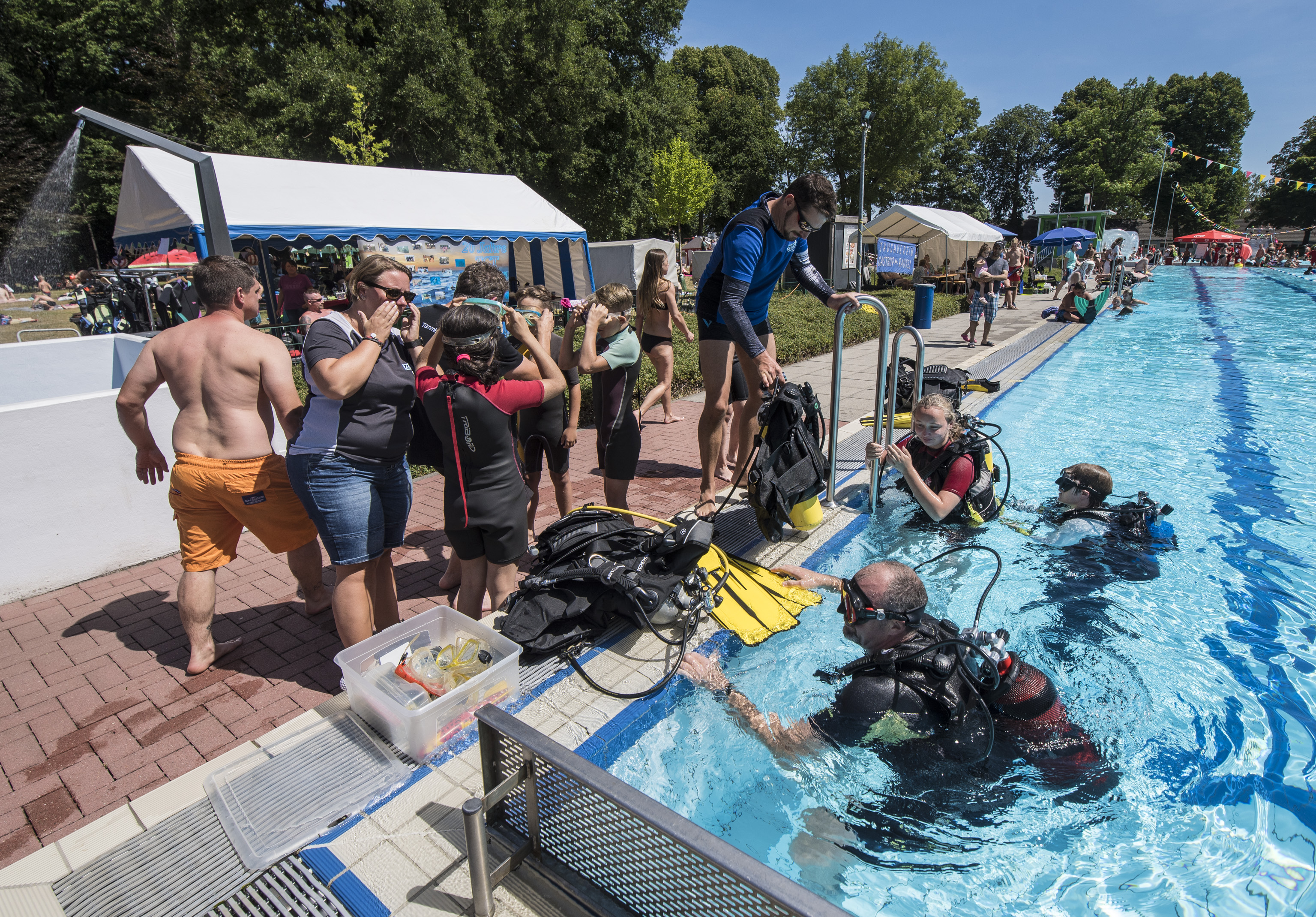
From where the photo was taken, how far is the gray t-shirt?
2691 mm

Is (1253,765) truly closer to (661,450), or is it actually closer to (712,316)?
(712,316)

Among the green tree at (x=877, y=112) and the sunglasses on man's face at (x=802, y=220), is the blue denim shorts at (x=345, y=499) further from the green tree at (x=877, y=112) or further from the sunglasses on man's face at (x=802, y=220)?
the green tree at (x=877, y=112)

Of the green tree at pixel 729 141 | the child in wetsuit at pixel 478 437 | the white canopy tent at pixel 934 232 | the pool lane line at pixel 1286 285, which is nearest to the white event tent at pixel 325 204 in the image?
the child in wetsuit at pixel 478 437

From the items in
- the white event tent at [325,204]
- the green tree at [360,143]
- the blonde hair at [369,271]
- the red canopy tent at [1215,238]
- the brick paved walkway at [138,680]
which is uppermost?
the green tree at [360,143]

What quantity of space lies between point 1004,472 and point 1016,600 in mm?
2760

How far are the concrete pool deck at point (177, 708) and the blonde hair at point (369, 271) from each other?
1803mm

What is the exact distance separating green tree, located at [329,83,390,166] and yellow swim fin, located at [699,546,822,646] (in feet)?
58.2

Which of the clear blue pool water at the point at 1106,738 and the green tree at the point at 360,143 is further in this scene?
the green tree at the point at 360,143

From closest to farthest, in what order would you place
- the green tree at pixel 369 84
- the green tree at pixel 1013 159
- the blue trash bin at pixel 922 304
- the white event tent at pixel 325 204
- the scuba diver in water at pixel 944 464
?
the scuba diver in water at pixel 944 464, the white event tent at pixel 325 204, the blue trash bin at pixel 922 304, the green tree at pixel 369 84, the green tree at pixel 1013 159

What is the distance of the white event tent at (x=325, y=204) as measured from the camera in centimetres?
1023

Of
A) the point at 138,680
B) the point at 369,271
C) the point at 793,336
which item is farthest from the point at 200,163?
the point at 793,336

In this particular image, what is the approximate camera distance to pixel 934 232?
2516cm

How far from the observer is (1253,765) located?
116 inches

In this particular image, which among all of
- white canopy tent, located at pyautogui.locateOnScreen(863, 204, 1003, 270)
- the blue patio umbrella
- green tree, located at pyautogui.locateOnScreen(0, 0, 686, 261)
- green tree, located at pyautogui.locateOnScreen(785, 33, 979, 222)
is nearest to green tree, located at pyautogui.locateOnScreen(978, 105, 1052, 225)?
green tree, located at pyautogui.locateOnScreen(785, 33, 979, 222)
